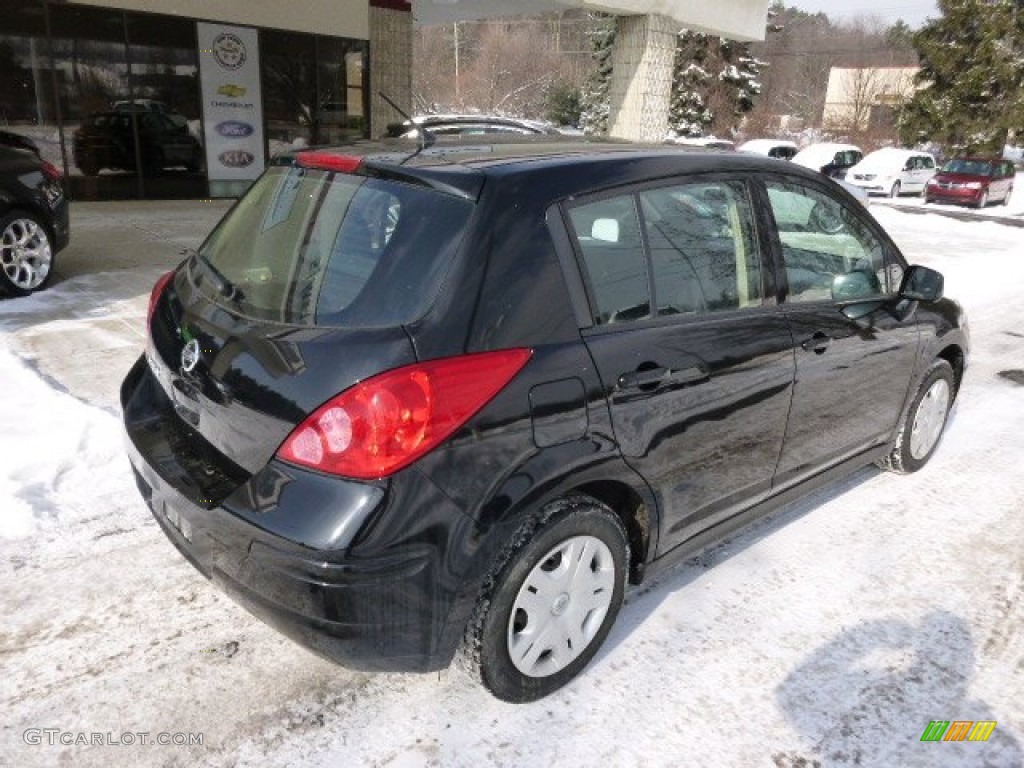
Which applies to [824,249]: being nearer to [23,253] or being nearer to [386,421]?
[386,421]

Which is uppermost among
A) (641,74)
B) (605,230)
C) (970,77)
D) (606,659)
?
(970,77)

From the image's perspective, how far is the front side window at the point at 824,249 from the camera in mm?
3256

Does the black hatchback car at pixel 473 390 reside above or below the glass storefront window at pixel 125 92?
below

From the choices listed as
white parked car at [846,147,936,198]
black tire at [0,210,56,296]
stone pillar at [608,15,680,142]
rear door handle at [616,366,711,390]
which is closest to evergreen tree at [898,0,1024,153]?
white parked car at [846,147,936,198]

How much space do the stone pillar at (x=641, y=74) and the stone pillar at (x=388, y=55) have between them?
13.9 feet

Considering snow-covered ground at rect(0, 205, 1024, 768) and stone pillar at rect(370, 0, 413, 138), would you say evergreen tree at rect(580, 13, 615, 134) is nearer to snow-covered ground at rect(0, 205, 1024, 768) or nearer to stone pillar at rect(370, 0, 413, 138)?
stone pillar at rect(370, 0, 413, 138)

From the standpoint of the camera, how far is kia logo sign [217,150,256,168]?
45.4ft

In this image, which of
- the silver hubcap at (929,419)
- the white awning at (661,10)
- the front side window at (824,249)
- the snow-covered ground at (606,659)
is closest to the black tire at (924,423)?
the silver hubcap at (929,419)

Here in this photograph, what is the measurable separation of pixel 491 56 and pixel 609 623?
2332 inches

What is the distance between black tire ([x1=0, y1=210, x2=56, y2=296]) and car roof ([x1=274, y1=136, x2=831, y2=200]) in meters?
4.96

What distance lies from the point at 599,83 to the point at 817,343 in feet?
140

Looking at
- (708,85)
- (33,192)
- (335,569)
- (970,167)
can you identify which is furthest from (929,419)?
(708,85)

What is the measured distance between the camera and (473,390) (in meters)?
2.17

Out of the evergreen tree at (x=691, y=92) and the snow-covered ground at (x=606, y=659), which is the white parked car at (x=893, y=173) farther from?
the snow-covered ground at (x=606, y=659)
